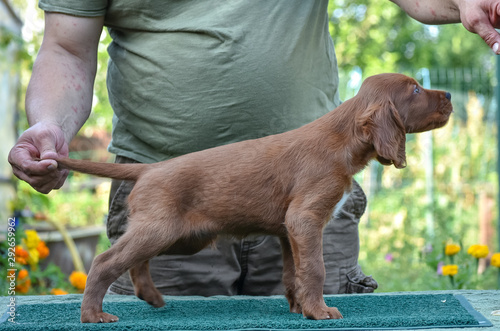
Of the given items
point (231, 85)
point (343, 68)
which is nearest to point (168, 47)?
point (231, 85)

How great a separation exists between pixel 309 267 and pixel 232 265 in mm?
1047

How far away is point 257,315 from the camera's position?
90.5 inches

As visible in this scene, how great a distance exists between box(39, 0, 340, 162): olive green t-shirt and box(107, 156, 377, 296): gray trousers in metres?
0.41

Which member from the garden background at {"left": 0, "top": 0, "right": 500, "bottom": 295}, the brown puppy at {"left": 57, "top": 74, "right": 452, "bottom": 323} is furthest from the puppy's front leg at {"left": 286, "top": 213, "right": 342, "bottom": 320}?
the garden background at {"left": 0, "top": 0, "right": 500, "bottom": 295}

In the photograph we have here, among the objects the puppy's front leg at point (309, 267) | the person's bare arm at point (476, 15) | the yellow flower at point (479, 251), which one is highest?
the person's bare arm at point (476, 15)

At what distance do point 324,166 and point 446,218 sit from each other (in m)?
5.38

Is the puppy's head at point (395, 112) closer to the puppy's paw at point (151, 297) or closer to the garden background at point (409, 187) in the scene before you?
the puppy's paw at point (151, 297)

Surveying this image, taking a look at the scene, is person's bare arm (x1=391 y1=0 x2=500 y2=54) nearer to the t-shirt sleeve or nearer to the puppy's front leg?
the puppy's front leg

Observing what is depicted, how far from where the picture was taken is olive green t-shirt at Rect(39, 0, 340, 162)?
276 centimetres

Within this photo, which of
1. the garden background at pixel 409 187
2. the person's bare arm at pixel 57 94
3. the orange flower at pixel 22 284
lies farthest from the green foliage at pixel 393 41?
the person's bare arm at pixel 57 94

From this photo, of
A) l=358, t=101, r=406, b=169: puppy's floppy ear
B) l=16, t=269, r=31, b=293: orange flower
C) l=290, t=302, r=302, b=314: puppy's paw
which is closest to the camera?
l=358, t=101, r=406, b=169: puppy's floppy ear

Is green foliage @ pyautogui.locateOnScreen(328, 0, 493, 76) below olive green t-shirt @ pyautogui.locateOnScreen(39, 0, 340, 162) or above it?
below

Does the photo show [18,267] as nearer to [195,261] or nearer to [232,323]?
[195,261]

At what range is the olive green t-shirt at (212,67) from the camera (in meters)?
2.76
